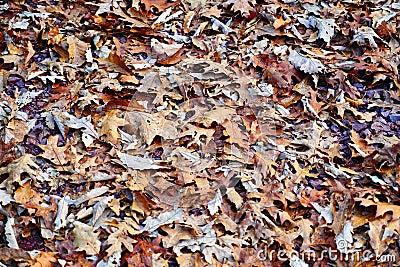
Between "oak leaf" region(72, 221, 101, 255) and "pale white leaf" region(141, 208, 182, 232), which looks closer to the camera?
"oak leaf" region(72, 221, 101, 255)

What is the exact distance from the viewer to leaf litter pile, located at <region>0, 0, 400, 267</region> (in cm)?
287

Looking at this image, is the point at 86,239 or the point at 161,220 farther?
the point at 161,220

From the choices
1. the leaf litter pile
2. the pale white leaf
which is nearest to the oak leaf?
the leaf litter pile

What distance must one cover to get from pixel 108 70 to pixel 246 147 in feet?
4.29

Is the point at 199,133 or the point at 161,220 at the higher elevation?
the point at 199,133

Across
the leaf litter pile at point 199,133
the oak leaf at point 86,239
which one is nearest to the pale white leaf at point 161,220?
the leaf litter pile at point 199,133

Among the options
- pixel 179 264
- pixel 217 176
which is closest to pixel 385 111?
pixel 217 176

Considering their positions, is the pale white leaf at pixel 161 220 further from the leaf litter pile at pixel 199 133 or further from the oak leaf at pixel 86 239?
the oak leaf at pixel 86 239

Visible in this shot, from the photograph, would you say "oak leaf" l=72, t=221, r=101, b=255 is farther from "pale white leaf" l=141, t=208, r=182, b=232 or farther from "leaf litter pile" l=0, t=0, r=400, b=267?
"pale white leaf" l=141, t=208, r=182, b=232

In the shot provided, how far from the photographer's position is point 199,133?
3461mm

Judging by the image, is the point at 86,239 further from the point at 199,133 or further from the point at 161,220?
the point at 199,133

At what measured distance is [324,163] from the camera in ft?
11.0

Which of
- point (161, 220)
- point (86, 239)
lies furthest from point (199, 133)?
point (86, 239)

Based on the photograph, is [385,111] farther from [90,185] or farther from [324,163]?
[90,185]
